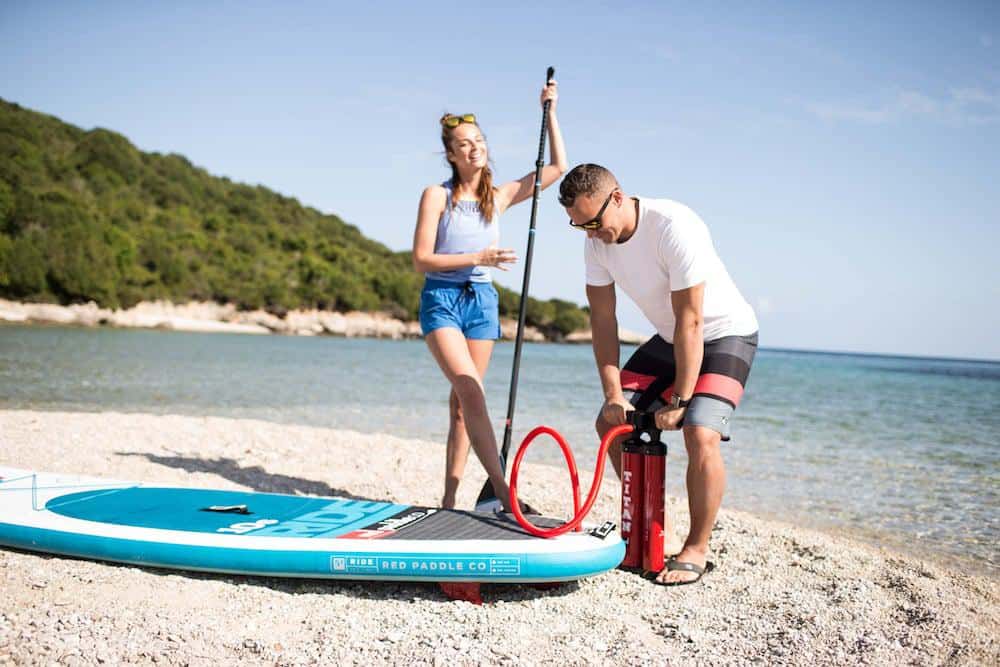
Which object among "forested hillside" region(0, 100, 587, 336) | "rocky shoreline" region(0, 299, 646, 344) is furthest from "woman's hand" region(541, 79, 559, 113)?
"forested hillside" region(0, 100, 587, 336)

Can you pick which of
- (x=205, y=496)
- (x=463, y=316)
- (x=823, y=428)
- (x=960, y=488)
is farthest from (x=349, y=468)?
(x=823, y=428)

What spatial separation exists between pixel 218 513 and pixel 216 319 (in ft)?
190

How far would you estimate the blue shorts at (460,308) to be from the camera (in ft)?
14.8

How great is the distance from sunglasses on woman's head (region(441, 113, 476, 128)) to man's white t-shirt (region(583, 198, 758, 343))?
1.10 meters

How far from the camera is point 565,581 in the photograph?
A: 3492 millimetres

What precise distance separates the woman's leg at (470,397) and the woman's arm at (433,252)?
41 centimetres

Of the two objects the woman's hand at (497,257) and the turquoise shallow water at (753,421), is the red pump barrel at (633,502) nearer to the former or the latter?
the woman's hand at (497,257)

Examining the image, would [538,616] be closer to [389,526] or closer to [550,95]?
[389,526]

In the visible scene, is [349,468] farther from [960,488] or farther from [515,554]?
[960,488]

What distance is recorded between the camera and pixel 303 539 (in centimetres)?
353

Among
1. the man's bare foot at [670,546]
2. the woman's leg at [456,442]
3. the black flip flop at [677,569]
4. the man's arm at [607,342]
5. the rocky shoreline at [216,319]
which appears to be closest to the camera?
the black flip flop at [677,569]

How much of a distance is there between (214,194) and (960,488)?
86.2 m

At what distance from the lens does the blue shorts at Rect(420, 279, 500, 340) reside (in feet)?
14.8

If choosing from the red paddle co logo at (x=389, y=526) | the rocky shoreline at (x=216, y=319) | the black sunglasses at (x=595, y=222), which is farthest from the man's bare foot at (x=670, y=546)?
the rocky shoreline at (x=216, y=319)
